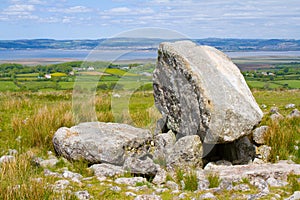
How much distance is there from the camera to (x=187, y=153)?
27.6 feet

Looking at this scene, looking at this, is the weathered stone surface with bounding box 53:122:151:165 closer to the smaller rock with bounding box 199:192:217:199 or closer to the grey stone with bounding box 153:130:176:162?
the grey stone with bounding box 153:130:176:162

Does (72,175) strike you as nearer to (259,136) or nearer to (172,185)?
(172,185)

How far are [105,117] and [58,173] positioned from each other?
511cm

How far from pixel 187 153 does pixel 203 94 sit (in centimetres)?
134

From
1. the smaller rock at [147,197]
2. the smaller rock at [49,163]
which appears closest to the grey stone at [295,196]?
the smaller rock at [147,197]

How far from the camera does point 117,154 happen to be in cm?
893

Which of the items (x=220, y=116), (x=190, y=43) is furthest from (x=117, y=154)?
(x=190, y=43)

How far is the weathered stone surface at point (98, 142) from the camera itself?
888cm

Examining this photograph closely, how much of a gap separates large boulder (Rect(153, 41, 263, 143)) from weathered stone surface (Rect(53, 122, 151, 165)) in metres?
1.11

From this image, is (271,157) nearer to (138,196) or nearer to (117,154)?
(117,154)

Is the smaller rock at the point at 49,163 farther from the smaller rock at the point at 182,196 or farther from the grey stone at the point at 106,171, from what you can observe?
the smaller rock at the point at 182,196

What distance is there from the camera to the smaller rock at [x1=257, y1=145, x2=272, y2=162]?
923 cm

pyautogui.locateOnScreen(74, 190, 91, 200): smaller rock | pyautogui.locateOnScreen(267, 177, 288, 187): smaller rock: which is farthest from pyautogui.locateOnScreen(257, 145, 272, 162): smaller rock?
pyautogui.locateOnScreen(74, 190, 91, 200): smaller rock

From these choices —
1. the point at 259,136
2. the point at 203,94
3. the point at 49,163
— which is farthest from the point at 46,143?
the point at 259,136
